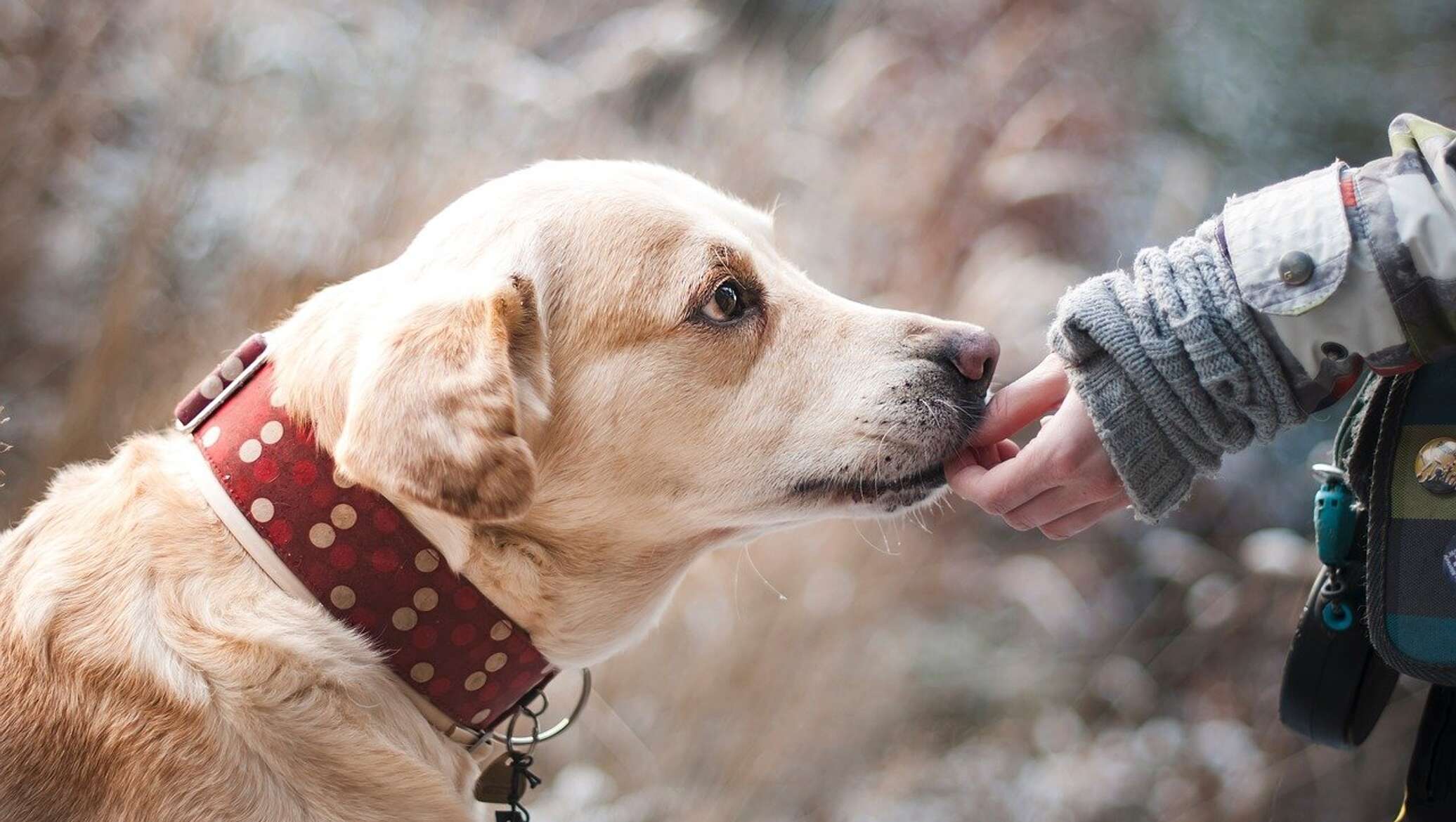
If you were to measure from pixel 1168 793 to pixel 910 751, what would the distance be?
0.77m

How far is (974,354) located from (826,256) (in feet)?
5.26

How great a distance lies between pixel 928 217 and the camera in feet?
11.4

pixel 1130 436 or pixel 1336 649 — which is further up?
pixel 1130 436

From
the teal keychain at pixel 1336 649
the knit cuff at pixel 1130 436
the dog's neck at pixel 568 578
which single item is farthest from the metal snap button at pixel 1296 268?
the dog's neck at pixel 568 578

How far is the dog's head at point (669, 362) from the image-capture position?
1807mm

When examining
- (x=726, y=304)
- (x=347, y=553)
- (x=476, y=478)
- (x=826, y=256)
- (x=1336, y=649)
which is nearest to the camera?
(x=476, y=478)

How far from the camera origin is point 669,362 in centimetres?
189

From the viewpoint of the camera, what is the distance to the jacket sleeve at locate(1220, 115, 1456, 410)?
1474mm

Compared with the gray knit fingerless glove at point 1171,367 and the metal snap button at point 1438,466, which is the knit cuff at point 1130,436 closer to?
the gray knit fingerless glove at point 1171,367

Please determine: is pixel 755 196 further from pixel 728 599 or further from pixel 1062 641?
pixel 1062 641

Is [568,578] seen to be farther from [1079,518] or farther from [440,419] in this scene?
[1079,518]

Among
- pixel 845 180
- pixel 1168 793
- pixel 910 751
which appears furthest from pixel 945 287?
pixel 1168 793

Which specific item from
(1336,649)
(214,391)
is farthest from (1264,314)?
(214,391)

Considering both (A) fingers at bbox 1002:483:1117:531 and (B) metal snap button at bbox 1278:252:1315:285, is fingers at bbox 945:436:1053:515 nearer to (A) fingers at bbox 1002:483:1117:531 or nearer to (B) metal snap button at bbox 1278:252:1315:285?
(A) fingers at bbox 1002:483:1117:531
